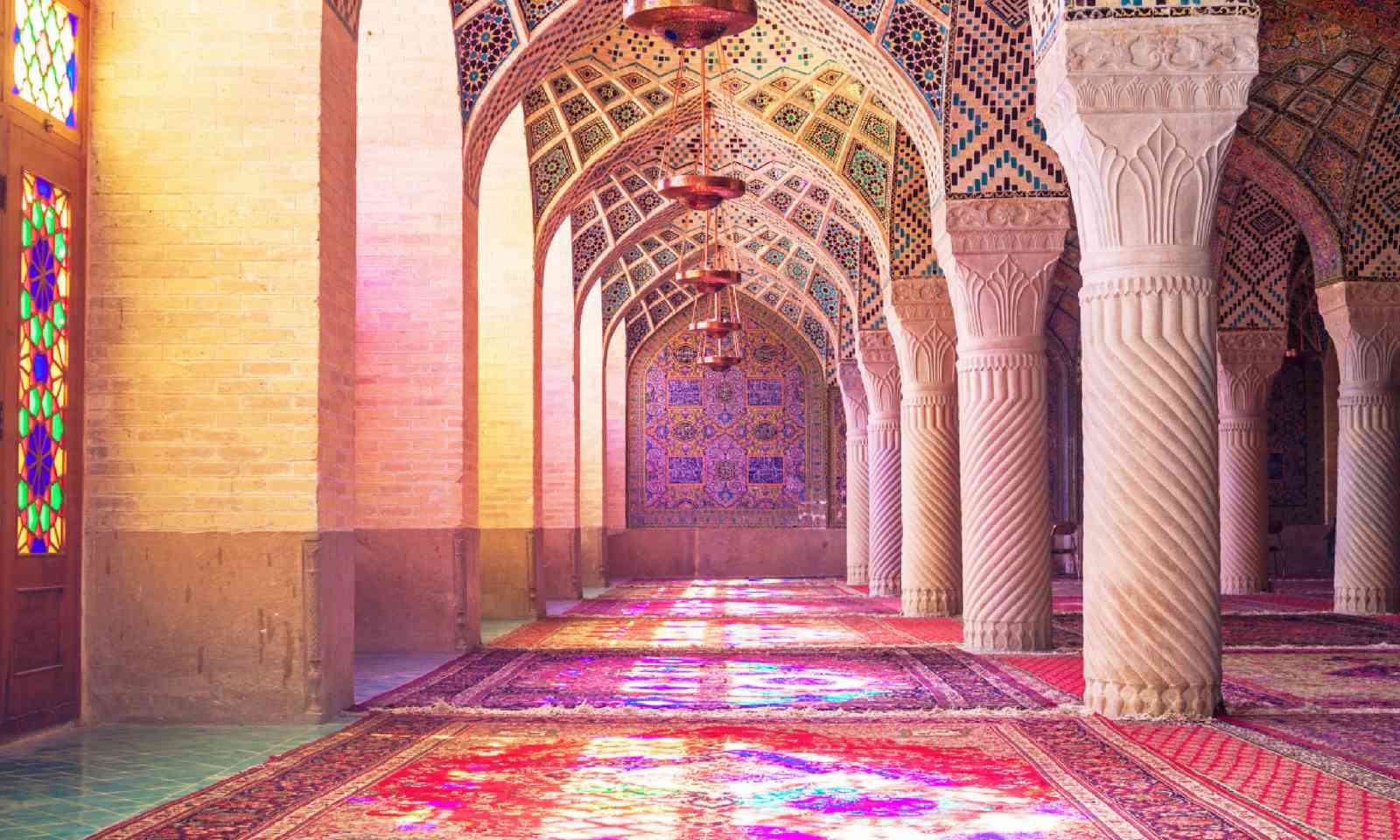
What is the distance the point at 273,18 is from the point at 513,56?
3.77 m

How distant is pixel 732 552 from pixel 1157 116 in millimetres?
16924

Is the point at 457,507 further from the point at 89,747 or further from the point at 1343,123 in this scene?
the point at 1343,123

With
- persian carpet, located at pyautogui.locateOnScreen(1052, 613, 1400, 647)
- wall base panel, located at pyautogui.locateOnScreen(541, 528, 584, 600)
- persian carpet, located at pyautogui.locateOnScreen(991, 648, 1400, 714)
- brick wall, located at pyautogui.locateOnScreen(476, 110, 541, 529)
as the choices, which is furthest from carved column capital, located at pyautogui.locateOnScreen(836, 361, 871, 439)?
persian carpet, located at pyautogui.locateOnScreen(991, 648, 1400, 714)

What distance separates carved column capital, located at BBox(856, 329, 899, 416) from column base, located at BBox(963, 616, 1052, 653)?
6703mm

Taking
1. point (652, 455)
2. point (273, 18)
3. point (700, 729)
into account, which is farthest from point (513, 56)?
point (652, 455)

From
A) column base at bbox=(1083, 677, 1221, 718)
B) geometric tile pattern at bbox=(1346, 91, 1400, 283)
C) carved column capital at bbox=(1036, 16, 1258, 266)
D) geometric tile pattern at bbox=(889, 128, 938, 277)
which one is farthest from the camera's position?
geometric tile pattern at bbox=(889, 128, 938, 277)

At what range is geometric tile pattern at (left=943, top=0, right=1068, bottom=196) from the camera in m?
9.35

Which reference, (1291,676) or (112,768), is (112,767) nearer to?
(112,768)

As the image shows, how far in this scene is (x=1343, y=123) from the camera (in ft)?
39.1

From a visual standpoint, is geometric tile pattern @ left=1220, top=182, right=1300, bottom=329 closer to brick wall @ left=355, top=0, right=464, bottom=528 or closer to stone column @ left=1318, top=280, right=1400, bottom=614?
stone column @ left=1318, top=280, right=1400, bottom=614

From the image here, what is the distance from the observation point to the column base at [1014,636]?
355 inches

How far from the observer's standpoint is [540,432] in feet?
42.1

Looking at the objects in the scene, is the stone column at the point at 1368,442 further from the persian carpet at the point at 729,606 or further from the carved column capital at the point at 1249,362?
the persian carpet at the point at 729,606

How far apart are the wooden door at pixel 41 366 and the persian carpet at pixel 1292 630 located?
19.9ft
